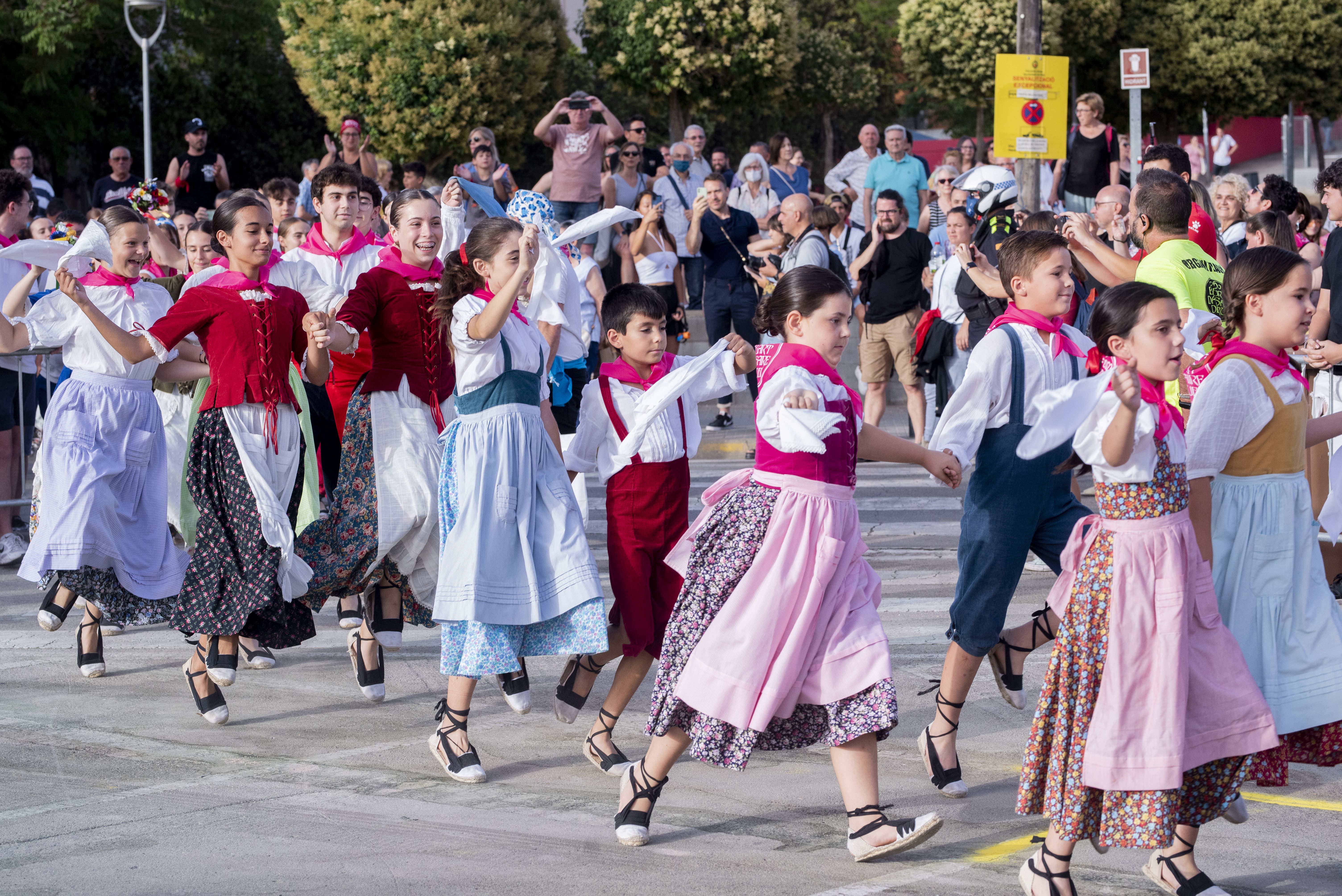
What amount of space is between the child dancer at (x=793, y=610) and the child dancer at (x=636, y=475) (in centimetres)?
58

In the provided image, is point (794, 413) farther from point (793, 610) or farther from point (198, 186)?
point (198, 186)

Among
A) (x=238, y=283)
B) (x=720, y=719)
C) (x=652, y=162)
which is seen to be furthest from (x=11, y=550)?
(x=652, y=162)

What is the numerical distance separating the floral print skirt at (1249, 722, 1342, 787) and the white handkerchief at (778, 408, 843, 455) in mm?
1436

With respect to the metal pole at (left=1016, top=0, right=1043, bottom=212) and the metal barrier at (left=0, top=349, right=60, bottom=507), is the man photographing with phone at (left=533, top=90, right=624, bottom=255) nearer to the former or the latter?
the metal pole at (left=1016, top=0, right=1043, bottom=212)

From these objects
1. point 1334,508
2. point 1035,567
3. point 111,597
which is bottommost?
point 1035,567

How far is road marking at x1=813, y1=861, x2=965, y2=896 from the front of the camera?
14.5ft

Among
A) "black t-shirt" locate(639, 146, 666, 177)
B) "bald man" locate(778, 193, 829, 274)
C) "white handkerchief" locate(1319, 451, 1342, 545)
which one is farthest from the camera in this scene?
"black t-shirt" locate(639, 146, 666, 177)

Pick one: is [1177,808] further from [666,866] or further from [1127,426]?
[666,866]

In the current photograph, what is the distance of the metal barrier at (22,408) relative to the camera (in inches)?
374

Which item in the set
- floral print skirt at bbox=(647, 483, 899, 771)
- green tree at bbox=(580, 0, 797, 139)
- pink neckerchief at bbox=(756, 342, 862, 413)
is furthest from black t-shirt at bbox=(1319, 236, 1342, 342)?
green tree at bbox=(580, 0, 797, 139)

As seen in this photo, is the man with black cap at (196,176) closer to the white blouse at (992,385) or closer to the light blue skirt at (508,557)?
the light blue skirt at (508,557)

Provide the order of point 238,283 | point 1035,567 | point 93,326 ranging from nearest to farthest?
point 238,283
point 93,326
point 1035,567

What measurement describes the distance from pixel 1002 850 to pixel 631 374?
2.00 metres

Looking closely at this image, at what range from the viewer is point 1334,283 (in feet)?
27.5
